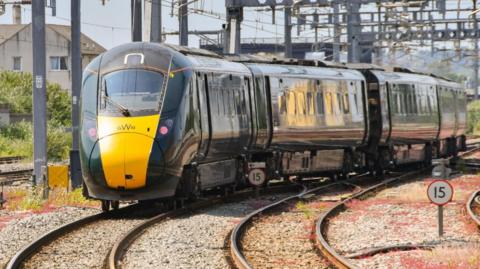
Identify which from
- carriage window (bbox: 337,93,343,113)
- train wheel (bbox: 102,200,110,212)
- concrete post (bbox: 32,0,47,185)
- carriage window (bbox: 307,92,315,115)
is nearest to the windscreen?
train wheel (bbox: 102,200,110,212)

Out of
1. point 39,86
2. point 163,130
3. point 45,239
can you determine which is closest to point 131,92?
point 163,130

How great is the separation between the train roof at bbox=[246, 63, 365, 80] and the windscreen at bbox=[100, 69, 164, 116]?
5269 millimetres

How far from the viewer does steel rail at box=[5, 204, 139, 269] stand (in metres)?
12.7

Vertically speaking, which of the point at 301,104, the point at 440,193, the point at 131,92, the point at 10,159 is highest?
the point at 131,92

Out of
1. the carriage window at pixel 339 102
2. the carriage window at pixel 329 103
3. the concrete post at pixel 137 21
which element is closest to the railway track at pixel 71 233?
the concrete post at pixel 137 21

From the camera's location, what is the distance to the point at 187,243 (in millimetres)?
14477

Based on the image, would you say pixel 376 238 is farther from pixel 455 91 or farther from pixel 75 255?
pixel 455 91

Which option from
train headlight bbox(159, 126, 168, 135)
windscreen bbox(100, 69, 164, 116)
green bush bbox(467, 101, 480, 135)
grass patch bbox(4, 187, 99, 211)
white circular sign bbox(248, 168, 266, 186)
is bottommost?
green bush bbox(467, 101, 480, 135)

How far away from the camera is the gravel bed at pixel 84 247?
12797 millimetres

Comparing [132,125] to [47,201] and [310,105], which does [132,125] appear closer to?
[47,201]

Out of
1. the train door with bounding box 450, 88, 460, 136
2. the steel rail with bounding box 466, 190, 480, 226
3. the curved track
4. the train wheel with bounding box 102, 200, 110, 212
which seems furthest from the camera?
the train door with bounding box 450, 88, 460, 136

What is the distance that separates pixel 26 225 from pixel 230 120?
5544 millimetres

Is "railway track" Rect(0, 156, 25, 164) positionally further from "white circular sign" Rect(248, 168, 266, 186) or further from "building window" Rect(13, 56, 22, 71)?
"building window" Rect(13, 56, 22, 71)

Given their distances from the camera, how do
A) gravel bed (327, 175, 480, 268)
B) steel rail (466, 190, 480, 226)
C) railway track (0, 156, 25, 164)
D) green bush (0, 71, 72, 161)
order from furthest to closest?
green bush (0, 71, 72, 161) → railway track (0, 156, 25, 164) → steel rail (466, 190, 480, 226) → gravel bed (327, 175, 480, 268)
